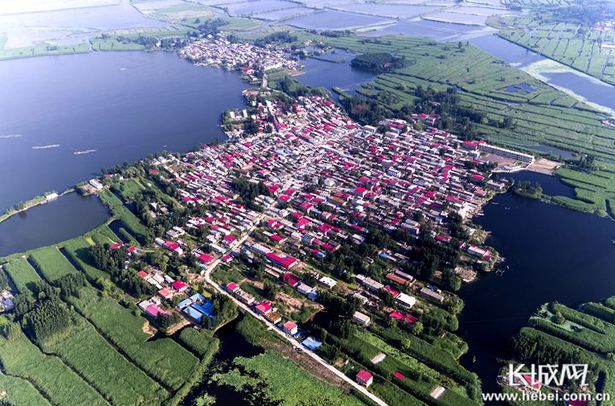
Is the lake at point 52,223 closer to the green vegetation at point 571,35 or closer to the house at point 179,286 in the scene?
the house at point 179,286

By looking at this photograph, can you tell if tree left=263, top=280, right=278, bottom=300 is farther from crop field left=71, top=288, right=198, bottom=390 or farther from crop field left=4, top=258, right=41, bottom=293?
crop field left=4, top=258, right=41, bottom=293

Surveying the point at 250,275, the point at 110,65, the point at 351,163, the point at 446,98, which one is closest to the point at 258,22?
the point at 110,65

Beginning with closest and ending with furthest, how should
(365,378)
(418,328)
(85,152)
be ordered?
(365,378) < (418,328) < (85,152)

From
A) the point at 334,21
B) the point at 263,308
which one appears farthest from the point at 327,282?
the point at 334,21

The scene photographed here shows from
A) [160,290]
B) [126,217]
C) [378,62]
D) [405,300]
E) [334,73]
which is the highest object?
[378,62]

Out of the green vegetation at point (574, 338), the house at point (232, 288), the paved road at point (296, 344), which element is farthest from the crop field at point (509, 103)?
the house at point (232, 288)

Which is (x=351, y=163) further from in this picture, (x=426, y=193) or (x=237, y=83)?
(x=237, y=83)

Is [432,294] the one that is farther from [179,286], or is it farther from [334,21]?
[334,21]
